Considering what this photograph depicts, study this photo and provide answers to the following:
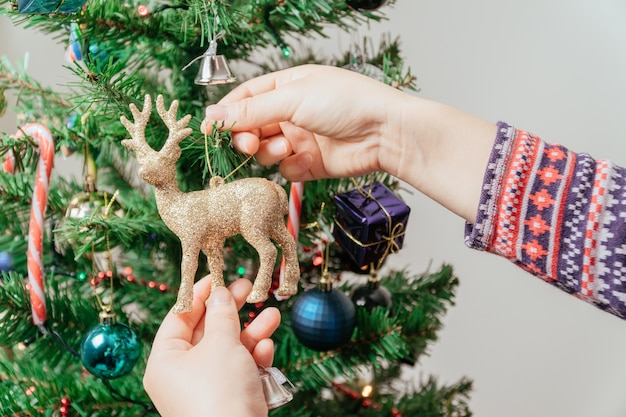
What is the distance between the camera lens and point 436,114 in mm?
671

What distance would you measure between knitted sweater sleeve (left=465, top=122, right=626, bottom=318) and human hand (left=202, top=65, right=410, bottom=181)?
152mm

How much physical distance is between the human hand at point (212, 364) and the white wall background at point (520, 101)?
27.9 inches

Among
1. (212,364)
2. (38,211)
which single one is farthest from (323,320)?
(38,211)

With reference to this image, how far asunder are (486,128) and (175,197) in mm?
378

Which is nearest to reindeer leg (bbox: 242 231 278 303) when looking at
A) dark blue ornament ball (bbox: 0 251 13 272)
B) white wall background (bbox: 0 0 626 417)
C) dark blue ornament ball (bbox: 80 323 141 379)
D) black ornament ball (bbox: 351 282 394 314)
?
dark blue ornament ball (bbox: 80 323 141 379)

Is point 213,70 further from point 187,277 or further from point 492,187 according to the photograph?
point 492,187

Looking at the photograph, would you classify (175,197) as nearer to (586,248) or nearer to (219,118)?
(219,118)

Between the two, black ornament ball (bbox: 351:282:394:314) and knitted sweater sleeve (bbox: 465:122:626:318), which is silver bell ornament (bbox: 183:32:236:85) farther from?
black ornament ball (bbox: 351:282:394:314)

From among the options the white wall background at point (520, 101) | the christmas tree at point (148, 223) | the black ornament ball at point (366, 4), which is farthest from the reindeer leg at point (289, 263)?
the white wall background at point (520, 101)

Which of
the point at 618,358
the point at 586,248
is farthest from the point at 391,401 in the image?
the point at 618,358

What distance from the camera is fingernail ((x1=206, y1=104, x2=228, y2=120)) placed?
613mm

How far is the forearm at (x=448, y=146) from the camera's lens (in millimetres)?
663

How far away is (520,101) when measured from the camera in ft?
4.30

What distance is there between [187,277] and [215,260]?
38 mm
